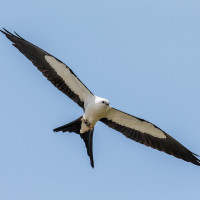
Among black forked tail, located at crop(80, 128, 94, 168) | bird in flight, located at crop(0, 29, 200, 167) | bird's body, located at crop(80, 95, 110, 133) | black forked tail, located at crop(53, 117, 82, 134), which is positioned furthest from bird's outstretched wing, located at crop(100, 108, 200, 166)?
black forked tail, located at crop(53, 117, 82, 134)

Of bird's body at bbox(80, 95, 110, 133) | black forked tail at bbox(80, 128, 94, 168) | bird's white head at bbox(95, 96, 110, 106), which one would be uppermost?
bird's white head at bbox(95, 96, 110, 106)

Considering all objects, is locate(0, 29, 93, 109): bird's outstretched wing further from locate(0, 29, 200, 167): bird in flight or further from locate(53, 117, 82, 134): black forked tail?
locate(53, 117, 82, 134): black forked tail

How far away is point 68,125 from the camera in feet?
54.7

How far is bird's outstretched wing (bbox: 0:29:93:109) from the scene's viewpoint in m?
16.4

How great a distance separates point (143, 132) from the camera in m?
17.4

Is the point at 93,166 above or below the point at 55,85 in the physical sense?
below

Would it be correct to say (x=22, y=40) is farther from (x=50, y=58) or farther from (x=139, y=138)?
(x=139, y=138)

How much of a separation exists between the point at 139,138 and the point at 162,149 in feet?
2.46

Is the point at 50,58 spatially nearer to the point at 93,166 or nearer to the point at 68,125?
the point at 68,125

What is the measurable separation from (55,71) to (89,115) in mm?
1587

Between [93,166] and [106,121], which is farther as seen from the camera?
[106,121]

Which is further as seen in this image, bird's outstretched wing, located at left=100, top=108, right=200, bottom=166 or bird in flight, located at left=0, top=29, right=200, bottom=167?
bird's outstretched wing, located at left=100, top=108, right=200, bottom=166

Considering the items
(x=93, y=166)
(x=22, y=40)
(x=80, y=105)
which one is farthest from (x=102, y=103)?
(x=22, y=40)

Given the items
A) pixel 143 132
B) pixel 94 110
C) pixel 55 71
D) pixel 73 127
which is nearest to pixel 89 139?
pixel 73 127
